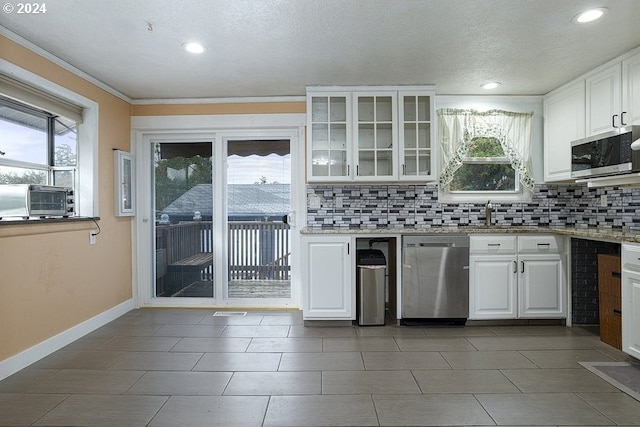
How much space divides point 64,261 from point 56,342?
2.06 ft

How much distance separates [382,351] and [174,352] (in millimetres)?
1594

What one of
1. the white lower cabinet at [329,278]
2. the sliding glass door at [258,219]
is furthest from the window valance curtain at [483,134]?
the sliding glass door at [258,219]

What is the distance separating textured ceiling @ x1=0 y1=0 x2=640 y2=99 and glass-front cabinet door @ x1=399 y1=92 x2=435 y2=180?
0.71ft

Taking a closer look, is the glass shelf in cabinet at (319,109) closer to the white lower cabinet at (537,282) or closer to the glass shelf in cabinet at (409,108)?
the glass shelf in cabinet at (409,108)

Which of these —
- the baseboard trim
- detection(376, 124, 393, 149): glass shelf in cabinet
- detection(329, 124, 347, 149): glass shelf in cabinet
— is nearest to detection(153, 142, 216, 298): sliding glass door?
the baseboard trim

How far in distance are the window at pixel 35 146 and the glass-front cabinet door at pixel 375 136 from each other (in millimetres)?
2646

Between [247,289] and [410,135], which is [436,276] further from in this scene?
[247,289]

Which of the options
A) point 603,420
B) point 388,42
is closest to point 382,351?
point 603,420

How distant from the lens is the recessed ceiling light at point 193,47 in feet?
9.29

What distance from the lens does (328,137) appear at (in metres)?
3.89

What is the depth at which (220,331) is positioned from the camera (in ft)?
11.3

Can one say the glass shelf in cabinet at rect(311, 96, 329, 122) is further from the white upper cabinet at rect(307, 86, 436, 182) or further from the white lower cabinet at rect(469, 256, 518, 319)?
the white lower cabinet at rect(469, 256, 518, 319)

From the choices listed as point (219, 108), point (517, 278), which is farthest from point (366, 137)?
point (517, 278)

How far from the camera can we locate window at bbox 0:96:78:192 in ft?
9.27
